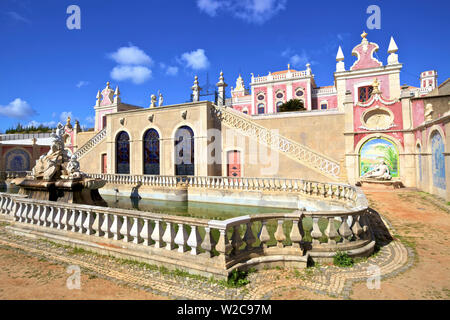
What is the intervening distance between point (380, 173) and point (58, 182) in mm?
17497

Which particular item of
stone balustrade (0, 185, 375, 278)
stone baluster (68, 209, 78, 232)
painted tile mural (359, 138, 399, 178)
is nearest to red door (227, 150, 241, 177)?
painted tile mural (359, 138, 399, 178)

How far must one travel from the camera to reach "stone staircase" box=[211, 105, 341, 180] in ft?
47.2

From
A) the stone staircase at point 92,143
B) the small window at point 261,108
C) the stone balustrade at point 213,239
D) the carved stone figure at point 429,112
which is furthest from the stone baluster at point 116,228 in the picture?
the small window at point 261,108

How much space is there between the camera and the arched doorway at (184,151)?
18.2 metres

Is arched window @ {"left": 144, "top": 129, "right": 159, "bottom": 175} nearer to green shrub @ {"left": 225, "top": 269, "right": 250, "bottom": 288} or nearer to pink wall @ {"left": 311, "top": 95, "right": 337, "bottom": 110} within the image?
green shrub @ {"left": 225, "top": 269, "right": 250, "bottom": 288}

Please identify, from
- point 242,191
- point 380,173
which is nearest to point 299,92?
point 380,173

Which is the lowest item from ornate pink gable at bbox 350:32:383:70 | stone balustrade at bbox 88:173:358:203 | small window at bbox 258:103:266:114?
stone balustrade at bbox 88:173:358:203

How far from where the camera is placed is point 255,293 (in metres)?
3.75

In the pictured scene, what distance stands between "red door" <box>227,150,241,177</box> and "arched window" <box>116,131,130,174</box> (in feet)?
30.2

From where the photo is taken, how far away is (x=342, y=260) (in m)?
4.77

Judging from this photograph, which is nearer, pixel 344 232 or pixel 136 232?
pixel 344 232

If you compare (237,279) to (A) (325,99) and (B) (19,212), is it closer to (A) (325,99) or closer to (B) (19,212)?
(B) (19,212)

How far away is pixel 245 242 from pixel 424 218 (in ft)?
24.7

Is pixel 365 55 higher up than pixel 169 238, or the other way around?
pixel 365 55
